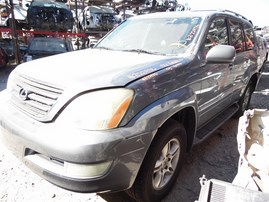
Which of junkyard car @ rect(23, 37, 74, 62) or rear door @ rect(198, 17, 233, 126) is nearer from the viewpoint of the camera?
rear door @ rect(198, 17, 233, 126)

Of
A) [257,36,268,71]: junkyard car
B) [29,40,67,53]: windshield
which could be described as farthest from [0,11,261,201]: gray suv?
[29,40,67,53]: windshield

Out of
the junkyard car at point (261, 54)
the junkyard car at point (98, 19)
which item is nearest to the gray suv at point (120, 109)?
the junkyard car at point (261, 54)

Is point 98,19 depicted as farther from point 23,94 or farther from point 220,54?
point 23,94

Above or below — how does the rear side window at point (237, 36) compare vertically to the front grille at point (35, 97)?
above

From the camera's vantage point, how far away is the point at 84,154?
1.73m


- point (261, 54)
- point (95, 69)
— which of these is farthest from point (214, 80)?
point (261, 54)

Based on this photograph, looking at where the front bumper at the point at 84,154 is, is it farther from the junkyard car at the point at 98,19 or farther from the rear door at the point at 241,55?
the junkyard car at the point at 98,19

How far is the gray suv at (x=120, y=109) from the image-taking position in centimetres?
179

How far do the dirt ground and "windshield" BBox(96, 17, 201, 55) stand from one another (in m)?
1.42

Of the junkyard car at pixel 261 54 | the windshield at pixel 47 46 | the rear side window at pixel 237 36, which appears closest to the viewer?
the rear side window at pixel 237 36

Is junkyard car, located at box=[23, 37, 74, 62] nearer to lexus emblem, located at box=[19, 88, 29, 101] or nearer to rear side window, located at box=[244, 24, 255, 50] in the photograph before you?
rear side window, located at box=[244, 24, 255, 50]

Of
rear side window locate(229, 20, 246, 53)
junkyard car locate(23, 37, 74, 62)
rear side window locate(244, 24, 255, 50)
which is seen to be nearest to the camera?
rear side window locate(229, 20, 246, 53)

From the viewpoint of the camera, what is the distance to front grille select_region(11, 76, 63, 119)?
1.96 m

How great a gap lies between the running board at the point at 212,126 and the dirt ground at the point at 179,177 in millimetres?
387
